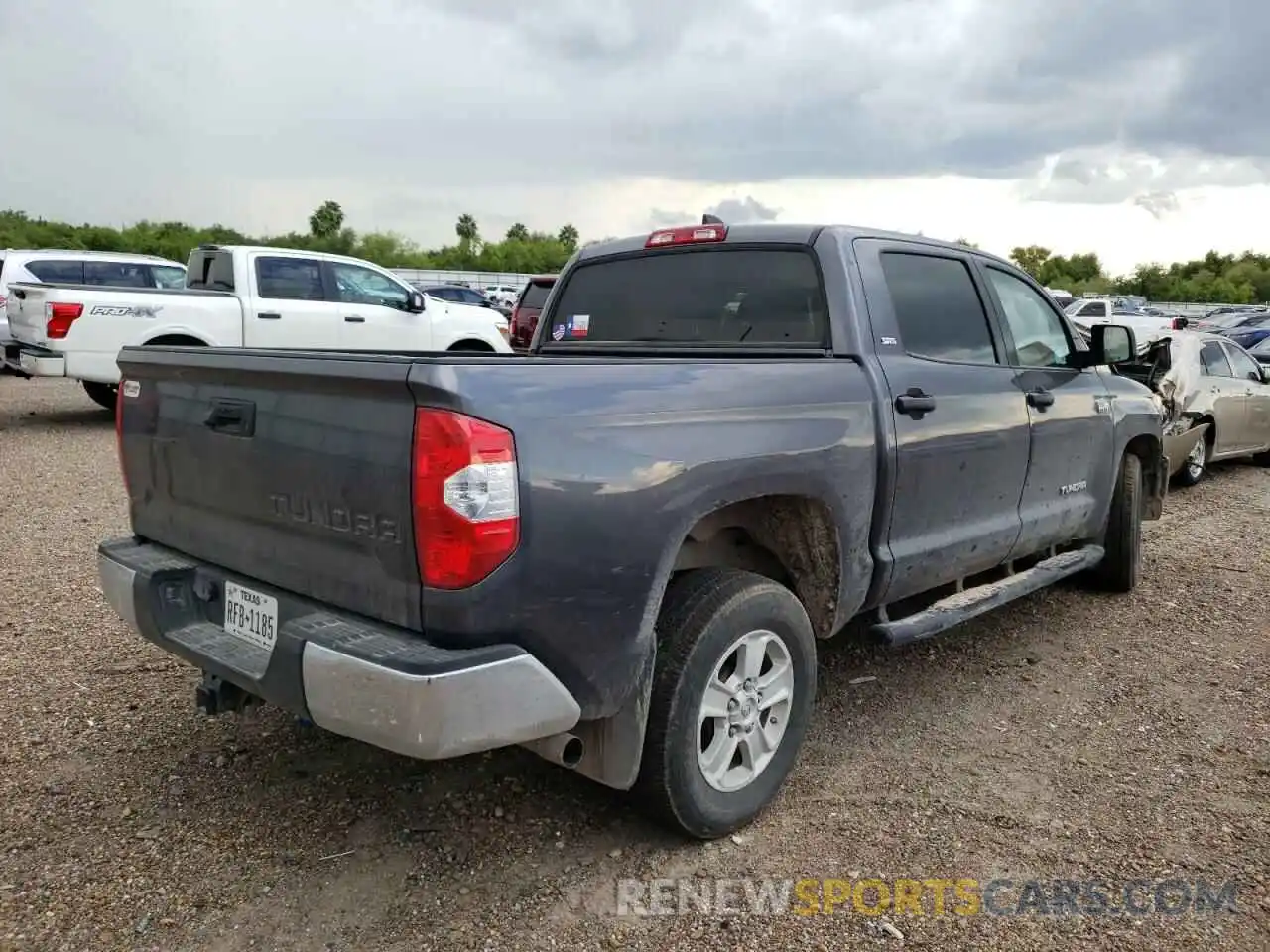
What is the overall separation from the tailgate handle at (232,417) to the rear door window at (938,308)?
7.78 ft

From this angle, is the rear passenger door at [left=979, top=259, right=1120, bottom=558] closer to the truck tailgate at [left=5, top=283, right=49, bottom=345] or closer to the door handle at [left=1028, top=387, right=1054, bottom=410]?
the door handle at [left=1028, top=387, right=1054, bottom=410]

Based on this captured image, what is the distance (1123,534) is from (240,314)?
29.2 ft

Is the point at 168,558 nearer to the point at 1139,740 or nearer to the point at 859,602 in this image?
the point at 859,602

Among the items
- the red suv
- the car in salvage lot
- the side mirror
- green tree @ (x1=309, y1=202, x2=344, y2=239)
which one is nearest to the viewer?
the side mirror

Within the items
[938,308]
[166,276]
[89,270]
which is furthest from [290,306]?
[938,308]

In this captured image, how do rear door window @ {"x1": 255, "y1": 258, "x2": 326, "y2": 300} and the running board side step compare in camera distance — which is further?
rear door window @ {"x1": 255, "y1": 258, "x2": 326, "y2": 300}

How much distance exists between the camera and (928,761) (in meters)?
3.67

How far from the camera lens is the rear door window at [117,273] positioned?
12789 mm

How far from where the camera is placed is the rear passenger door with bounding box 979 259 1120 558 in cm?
452

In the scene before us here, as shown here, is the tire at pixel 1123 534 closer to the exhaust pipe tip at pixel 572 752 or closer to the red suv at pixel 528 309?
the exhaust pipe tip at pixel 572 752

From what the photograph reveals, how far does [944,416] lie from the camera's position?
381 centimetres

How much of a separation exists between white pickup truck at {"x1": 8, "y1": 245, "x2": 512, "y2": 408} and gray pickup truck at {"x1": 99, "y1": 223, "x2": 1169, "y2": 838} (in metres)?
5.99

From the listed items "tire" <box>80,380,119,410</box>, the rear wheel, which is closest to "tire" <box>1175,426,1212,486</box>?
the rear wheel

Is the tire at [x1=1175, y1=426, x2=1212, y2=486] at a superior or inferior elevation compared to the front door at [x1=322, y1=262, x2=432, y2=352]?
inferior
